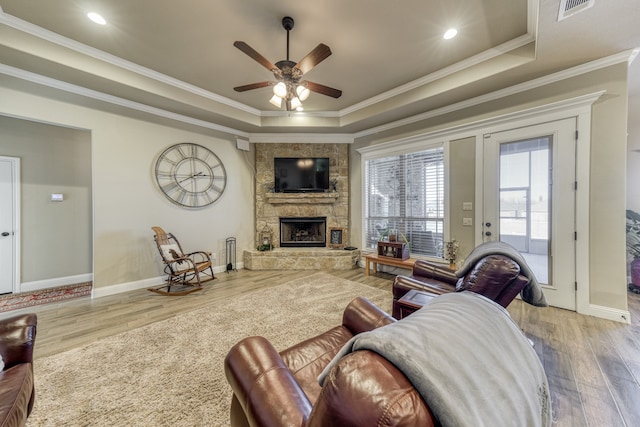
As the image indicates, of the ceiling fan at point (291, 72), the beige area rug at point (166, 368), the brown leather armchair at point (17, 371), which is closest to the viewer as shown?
the brown leather armchair at point (17, 371)

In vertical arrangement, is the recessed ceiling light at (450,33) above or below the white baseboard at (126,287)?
above

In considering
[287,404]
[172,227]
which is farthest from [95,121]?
[287,404]

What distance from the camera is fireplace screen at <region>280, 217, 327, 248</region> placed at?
5.26 metres

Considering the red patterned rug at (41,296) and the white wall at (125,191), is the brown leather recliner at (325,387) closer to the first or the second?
the white wall at (125,191)

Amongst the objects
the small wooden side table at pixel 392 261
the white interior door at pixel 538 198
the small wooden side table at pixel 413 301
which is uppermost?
the white interior door at pixel 538 198

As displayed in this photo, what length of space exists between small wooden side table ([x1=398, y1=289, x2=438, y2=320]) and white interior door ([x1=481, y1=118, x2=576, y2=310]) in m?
2.00

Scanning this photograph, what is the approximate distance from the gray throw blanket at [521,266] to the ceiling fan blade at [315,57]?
7.28 ft

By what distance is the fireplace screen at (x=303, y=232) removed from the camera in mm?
5258

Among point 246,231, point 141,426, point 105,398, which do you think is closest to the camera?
point 141,426

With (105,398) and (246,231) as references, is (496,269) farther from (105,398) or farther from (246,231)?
(246,231)

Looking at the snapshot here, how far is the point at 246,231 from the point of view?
514cm

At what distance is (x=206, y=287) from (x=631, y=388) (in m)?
4.49

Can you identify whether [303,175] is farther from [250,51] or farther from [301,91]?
[250,51]

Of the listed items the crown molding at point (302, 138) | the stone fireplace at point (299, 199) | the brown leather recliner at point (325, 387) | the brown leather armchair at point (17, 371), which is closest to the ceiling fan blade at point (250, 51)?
the brown leather recliner at point (325, 387)
